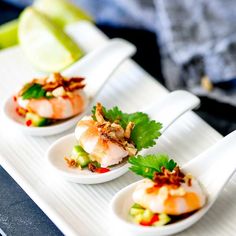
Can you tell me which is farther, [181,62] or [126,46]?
[181,62]

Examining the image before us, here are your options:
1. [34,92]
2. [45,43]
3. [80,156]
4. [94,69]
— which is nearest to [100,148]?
[80,156]

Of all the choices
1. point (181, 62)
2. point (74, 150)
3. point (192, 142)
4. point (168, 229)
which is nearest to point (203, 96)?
point (181, 62)

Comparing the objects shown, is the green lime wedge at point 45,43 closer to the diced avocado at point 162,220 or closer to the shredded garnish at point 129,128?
the shredded garnish at point 129,128

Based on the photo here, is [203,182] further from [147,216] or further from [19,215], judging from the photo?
[19,215]

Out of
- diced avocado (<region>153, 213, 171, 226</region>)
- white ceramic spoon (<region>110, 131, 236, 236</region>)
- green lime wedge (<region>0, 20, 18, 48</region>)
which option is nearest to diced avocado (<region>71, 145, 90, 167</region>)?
white ceramic spoon (<region>110, 131, 236, 236</region>)

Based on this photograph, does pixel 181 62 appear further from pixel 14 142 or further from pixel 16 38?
pixel 14 142

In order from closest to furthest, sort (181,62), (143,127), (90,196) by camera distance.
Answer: (90,196) → (143,127) → (181,62)
